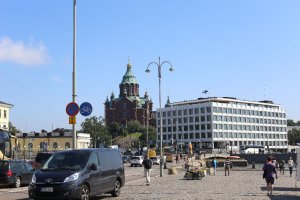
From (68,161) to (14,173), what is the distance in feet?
32.1

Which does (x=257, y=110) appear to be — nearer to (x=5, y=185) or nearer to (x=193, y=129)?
(x=193, y=129)

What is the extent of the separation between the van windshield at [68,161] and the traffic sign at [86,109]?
605 centimetres

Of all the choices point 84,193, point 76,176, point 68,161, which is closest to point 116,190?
Answer: point 84,193

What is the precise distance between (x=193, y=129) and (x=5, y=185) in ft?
438

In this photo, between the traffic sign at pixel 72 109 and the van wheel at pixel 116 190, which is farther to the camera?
the traffic sign at pixel 72 109

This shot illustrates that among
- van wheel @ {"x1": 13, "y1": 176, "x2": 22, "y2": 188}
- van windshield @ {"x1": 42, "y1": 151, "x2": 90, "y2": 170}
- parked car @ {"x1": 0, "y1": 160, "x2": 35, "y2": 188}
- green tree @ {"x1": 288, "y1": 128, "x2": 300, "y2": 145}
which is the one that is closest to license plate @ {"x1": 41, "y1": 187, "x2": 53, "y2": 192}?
van windshield @ {"x1": 42, "y1": 151, "x2": 90, "y2": 170}

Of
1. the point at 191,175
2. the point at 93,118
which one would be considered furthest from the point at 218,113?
the point at 191,175

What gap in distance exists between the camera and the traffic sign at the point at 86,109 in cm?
2194

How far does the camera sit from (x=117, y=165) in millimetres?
18297

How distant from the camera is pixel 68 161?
15.5 m

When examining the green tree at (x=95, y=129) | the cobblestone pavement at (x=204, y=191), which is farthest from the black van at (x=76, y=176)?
the green tree at (x=95, y=129)

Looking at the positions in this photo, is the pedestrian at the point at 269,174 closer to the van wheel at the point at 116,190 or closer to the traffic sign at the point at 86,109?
the van wheel at the point at 116,190

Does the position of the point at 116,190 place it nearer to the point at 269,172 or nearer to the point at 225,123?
the point at 269,172

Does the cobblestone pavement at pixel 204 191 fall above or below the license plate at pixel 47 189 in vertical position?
below
